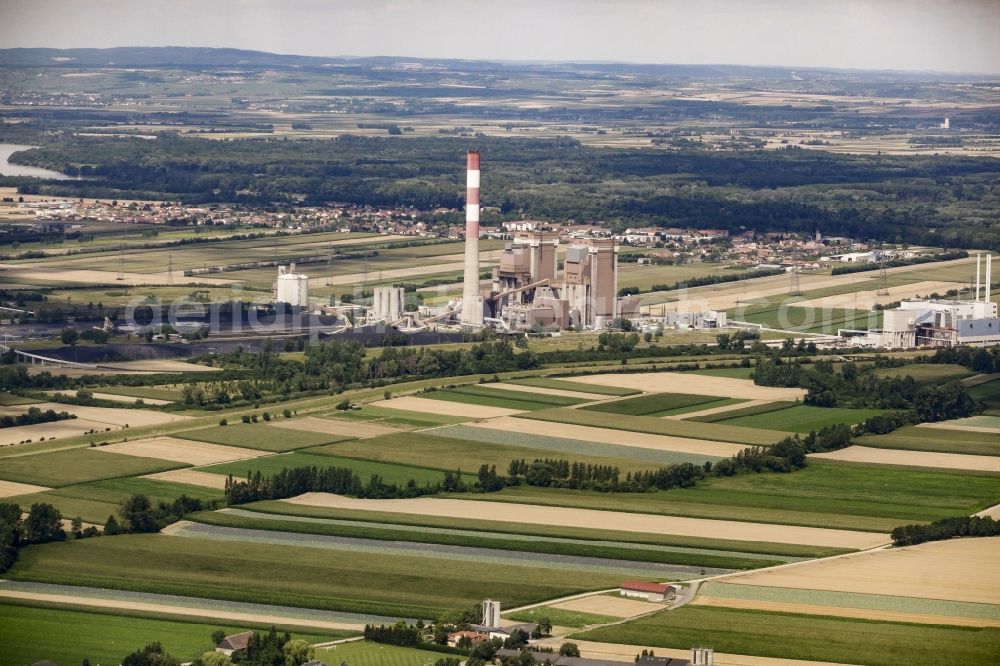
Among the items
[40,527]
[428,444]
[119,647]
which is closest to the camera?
[119,647]

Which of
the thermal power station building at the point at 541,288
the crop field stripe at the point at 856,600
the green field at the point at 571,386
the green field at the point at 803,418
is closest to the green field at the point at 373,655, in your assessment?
the crop field stripe at the point at 856,600

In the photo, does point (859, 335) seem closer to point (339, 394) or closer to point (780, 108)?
point (339, 394)

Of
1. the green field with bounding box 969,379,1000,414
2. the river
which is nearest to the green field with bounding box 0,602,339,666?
the green field with bounding box 969,379,1000,414

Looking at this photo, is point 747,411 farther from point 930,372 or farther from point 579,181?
point 579,181

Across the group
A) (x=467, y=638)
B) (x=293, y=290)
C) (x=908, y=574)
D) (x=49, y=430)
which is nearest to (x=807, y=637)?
(x=908, y=574)

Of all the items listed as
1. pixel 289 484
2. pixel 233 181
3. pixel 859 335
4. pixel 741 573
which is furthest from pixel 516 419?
pixel 233 181

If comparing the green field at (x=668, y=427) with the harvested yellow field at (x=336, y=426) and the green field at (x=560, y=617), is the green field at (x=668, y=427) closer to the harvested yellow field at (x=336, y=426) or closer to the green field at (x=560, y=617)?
the harvested yellow field at (x=336, y=426)

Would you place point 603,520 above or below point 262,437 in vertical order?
below

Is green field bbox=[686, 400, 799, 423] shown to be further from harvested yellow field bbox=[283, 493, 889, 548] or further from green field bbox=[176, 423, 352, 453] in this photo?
harvested yellow field bbox=[283, 493, 889, 548]
